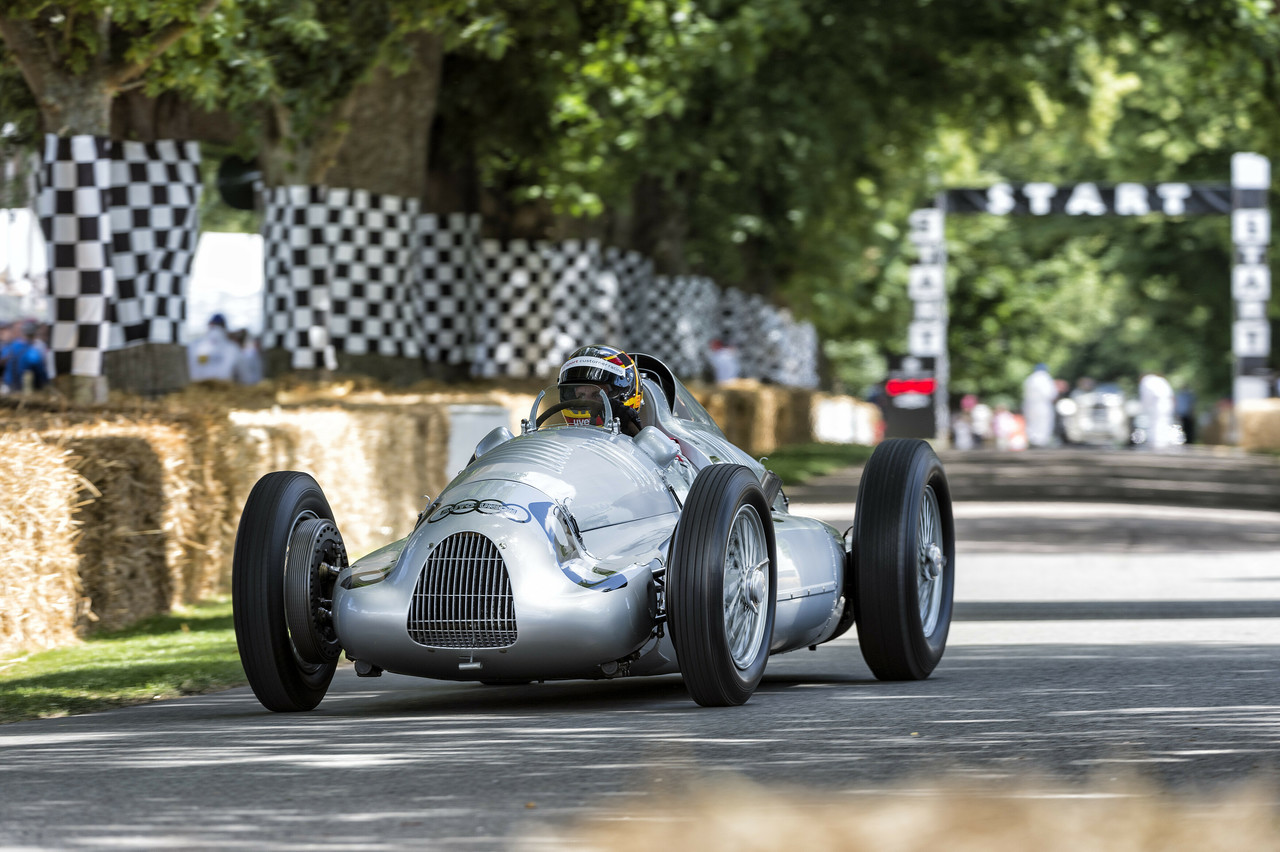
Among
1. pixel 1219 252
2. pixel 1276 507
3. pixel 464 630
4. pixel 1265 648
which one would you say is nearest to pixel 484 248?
pixel 1276 507

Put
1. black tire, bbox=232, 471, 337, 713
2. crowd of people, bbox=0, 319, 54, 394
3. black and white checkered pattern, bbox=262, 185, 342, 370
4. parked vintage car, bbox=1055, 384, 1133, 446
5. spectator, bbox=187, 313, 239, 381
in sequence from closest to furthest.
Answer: black tire, bbox=232, 471, 337, 713
black and white checkered pattern, bbox=262, 185, 342, 370
crowd of people, bbox=0, 319, 54, 394
spectator, bbox=187, 313, 239, 381
parked vintage car, bbox=1055, 384, 1133, 446

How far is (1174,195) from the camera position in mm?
45562

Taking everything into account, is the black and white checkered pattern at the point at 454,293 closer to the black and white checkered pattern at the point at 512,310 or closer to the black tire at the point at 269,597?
the black and white checkered pattern at the point at 512,310

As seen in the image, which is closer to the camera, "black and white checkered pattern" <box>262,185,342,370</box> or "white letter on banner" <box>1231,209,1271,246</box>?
"black and white checkered pattern" <box>262,185,342,370</box>

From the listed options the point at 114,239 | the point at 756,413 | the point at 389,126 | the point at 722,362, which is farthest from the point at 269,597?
the point at 722,362

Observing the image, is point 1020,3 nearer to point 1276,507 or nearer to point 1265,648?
point 1276,507

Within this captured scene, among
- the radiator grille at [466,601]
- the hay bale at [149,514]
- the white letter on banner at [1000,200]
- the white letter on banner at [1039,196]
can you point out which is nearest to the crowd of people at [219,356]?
the hay bale at [149,514]

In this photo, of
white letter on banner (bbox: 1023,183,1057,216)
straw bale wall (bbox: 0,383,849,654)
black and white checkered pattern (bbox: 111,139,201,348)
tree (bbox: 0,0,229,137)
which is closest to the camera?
straw bale wall (bbox: 0,383,849,654)

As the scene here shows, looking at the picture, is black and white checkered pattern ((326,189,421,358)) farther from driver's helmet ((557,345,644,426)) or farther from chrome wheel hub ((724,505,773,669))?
chrome wheel hub ((724,505,773,669))

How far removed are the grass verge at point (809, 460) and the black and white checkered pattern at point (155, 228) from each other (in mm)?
10650

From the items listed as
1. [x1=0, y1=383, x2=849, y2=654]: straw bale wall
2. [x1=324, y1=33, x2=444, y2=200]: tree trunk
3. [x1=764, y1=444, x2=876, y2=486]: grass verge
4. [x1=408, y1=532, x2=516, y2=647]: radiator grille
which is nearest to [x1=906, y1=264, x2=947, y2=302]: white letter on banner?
[x1=764, y1=444, x2=876, y2=486]: grass verge

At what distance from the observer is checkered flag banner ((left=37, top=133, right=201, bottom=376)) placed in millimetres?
14273

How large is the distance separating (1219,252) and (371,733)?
162ft

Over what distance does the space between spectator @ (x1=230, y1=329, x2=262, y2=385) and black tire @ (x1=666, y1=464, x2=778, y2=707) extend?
17.6m
